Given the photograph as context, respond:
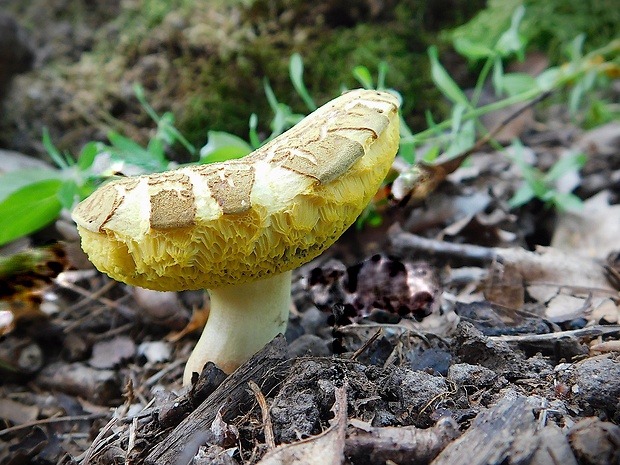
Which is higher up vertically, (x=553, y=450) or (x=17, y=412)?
(x=553, y=450)

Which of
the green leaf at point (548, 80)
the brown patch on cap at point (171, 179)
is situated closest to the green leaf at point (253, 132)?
the brown patch on cap at point (171, 179)

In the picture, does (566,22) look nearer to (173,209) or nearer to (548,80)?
(548,80)

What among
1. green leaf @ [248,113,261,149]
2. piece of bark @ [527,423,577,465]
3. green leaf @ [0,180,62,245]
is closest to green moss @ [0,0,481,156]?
green leaf @ [248,113,261,149]

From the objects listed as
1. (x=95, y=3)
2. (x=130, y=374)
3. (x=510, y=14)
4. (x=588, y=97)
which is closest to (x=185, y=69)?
(x=95, y=3)

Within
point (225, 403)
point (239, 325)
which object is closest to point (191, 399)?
point (225, 403)

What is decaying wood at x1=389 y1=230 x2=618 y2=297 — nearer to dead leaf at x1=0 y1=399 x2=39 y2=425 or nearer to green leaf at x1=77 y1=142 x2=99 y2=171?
green leaf at x1=77 y1=142 x2=99 y2=171

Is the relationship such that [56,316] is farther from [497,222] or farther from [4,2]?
[4,2]
